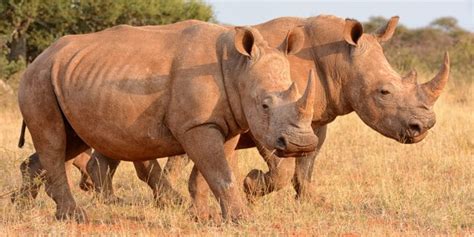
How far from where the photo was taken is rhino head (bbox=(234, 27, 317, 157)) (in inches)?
263

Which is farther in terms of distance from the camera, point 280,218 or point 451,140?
point 451,140

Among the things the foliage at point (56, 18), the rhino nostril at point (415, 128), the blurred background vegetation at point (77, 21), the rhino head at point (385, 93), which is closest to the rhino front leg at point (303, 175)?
the rhino head at point (385, 93)

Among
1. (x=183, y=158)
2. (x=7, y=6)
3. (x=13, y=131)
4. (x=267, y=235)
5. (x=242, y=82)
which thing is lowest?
(x=7, y=6)

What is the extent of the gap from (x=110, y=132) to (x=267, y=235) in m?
1.60

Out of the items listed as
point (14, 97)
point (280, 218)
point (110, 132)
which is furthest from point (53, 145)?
point (14, 97)

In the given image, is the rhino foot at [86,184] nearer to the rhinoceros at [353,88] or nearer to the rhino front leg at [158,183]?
the rhino front leg at [158,183]

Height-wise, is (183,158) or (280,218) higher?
(280,218)

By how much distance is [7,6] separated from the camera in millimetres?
20016

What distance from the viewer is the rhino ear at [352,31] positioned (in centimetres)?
807

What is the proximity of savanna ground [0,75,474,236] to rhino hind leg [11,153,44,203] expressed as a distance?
0.36ft

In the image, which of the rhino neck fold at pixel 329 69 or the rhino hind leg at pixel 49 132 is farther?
the rhino neck fold at pixel 329 69

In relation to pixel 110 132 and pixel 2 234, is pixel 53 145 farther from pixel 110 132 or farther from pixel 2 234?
pixel 2 234

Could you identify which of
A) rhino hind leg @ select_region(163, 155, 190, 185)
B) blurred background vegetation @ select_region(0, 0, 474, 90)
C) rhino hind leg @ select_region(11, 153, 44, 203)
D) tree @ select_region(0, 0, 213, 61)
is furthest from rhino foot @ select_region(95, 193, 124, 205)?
tree @ select_region(0, 0, 213, 61)

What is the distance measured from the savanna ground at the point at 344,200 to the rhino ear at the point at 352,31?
4.28ft
